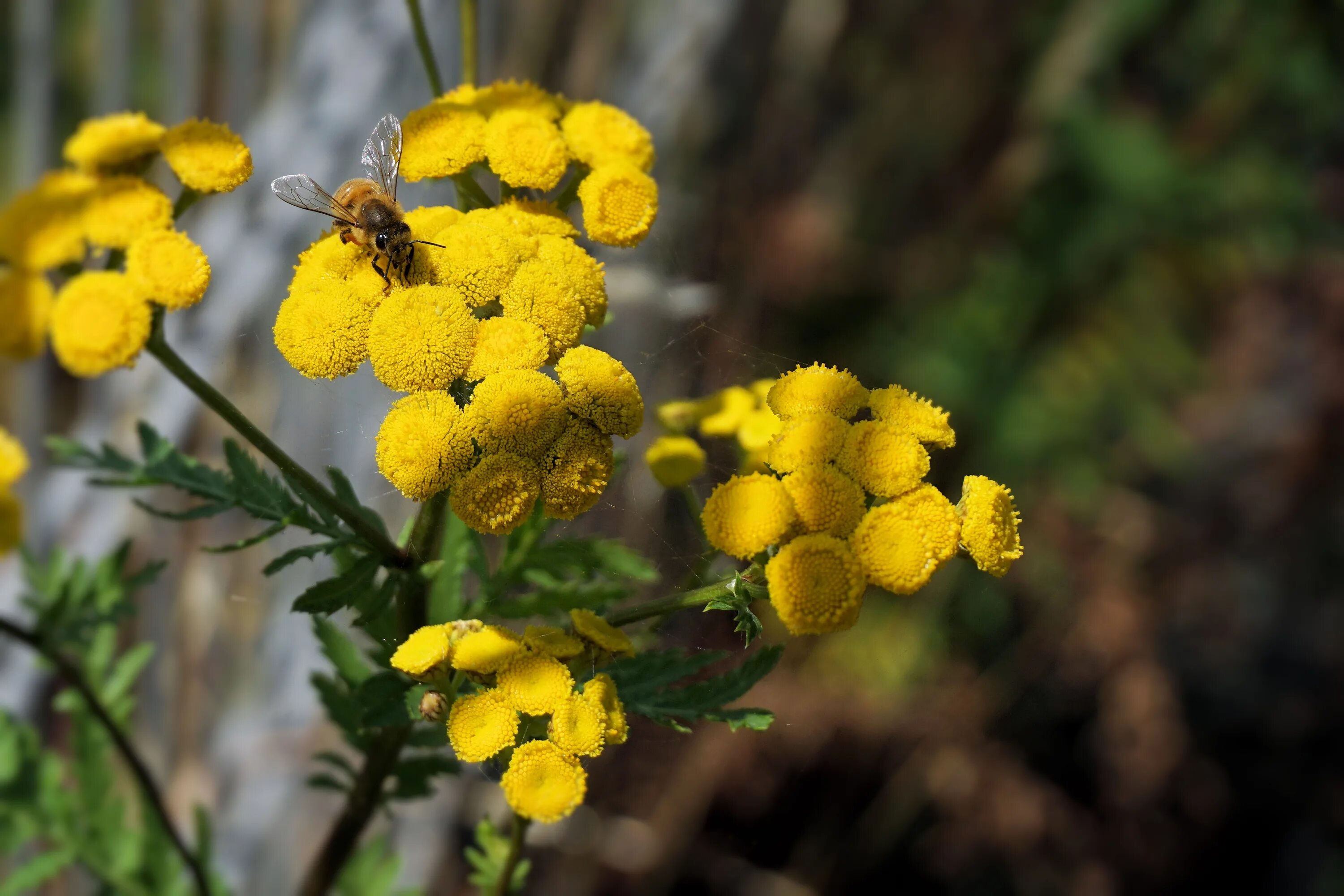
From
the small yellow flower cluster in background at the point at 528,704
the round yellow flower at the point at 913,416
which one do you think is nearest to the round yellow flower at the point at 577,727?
the small yellow flower cluster in background at the point at 528,704

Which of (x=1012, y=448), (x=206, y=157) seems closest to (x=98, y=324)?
(x=206, y=157)

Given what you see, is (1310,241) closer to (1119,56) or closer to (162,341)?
(1119,56)

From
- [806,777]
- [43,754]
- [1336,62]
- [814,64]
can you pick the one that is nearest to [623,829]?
[806,777]

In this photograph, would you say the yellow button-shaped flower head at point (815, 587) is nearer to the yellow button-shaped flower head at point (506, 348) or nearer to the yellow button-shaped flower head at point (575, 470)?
the yellow button-shaped flower head at point (575, 470)

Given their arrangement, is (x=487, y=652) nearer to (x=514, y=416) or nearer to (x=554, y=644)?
(x=554, y=644)

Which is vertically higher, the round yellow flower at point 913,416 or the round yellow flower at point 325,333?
the round yellow flower at point 913,416

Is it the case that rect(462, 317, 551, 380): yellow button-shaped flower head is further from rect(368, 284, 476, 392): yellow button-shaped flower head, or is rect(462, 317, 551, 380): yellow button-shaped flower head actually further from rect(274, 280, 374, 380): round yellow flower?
rect(274, 280, 374, 380): round yellow flower

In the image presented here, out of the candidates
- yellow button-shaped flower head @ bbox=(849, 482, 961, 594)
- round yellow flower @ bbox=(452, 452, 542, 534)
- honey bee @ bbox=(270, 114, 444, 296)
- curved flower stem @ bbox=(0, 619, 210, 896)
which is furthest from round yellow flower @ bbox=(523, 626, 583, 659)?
curved flower stem @ bbox=(0, 619, 210, 896)
